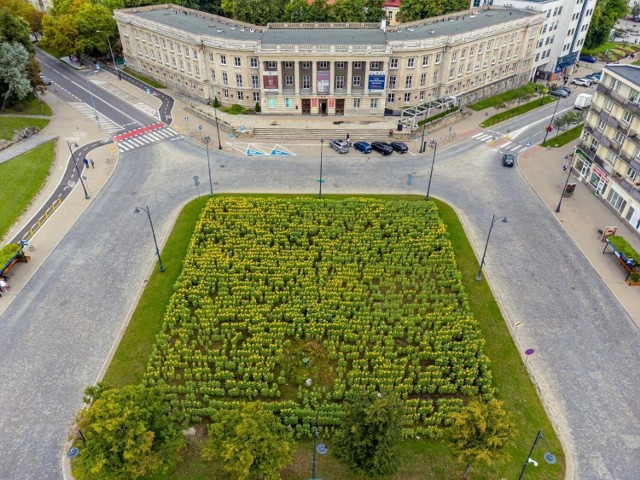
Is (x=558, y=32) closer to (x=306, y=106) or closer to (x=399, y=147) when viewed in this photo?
(x=399, y=147)

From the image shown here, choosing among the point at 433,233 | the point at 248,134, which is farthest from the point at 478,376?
the point at 248,134

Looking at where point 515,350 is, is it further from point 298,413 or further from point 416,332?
point 298,413

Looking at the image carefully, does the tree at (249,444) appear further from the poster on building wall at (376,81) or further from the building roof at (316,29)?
the building roof at (316,29)

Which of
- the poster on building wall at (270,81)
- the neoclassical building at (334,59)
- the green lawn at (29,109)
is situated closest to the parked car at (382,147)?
the neoclassical building at (334,59)

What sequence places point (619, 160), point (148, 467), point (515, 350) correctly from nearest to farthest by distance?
1. point (148, 467)
2. point (515, 350)
3. point (619, 160)

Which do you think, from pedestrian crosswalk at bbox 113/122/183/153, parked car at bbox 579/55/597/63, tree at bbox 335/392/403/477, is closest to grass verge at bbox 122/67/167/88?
pedestrian crosswalk at bbox 113/122/183/153

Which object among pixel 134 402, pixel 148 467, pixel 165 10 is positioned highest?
pixel 165 10
